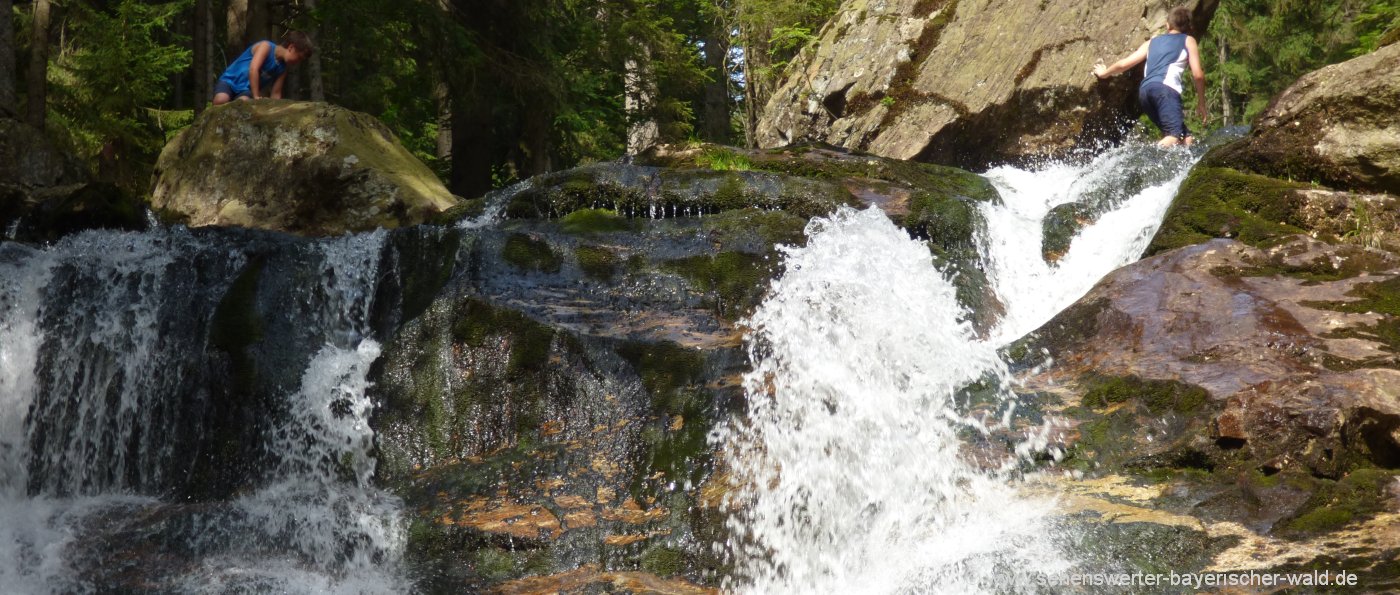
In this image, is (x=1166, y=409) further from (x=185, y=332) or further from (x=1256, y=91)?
(x=1256, y=91)

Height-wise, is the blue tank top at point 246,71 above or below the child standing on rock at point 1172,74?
above

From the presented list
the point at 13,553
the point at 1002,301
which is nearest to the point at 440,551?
the point at 13,553

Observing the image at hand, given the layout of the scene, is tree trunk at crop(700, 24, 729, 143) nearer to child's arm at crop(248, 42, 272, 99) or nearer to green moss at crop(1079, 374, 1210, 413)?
child's arm at crop(248, 42, 272, 99)

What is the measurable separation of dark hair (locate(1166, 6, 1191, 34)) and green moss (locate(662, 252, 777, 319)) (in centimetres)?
526

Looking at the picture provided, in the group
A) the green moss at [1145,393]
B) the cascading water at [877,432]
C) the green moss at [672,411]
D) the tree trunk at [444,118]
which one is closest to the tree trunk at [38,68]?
the tree trunk at [444,118]

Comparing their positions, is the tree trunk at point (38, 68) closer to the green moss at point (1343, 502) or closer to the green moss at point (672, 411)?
the green moss at point (672, 411)

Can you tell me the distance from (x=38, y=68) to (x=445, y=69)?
165 inches

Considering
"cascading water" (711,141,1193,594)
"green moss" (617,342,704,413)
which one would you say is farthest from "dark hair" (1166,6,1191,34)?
"green moss" (617,342,704,413)

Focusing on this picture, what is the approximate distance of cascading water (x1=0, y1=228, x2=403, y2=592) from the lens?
5840mm

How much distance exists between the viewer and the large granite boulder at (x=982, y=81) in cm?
1242

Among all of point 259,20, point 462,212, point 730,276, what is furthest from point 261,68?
point 730,276

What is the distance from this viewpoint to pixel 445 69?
13336 millimetres

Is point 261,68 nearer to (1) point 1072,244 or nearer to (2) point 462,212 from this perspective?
(2) point 462,212

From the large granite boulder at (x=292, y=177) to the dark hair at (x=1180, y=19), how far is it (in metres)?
6.71
